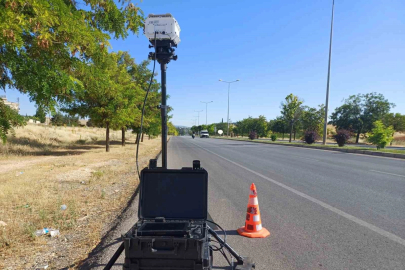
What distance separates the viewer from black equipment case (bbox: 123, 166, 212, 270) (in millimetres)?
2039

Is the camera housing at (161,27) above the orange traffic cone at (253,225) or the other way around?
above

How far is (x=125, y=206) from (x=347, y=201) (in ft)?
15.7

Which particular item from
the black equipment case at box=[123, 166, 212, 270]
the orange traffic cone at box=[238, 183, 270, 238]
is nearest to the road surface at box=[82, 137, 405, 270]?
the orange traffic cone at box=[238, 183, 270, 238]

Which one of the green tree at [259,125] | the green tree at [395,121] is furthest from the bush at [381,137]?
the green tree at [259,125]

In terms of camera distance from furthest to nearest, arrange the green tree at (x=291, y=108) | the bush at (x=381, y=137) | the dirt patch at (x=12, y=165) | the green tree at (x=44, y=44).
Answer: the green tree at (x=291, y=108), the bush at (x=381, y=137), the dirt patch at (x=12, y=165), the green tree at (x=44, y=44)

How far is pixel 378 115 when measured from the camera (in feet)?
152

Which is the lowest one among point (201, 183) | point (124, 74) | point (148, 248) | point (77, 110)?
point (148, 248)

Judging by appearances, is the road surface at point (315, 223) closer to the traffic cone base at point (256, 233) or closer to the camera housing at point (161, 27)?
the traffic cone base at point (256, 233)

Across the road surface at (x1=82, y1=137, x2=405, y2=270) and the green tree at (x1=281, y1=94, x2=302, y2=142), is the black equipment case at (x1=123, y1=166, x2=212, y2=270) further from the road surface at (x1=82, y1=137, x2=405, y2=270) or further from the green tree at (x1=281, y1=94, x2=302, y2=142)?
the green tree at (x1=281, y1=94, x2=302, y2=142)

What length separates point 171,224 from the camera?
8.18 feet

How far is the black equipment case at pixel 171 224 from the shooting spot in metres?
2.04

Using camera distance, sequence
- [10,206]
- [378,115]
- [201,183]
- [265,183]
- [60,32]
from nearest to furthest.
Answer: [201,183], [60,32], [10,206], [265,183], [378,115]

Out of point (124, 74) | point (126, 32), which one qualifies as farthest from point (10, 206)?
point (124, 74)

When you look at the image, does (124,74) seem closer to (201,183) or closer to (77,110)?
(77,110)
